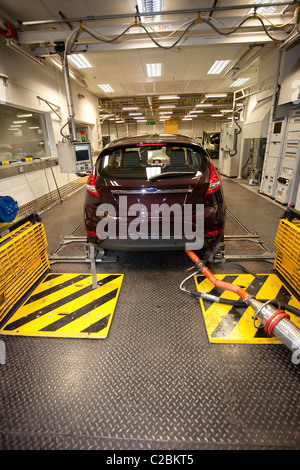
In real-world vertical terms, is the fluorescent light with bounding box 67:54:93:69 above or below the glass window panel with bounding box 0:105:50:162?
above

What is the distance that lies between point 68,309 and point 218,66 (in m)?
8.54

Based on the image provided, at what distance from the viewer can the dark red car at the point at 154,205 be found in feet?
7.18

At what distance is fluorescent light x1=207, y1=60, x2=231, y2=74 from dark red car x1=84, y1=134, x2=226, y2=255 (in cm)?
642

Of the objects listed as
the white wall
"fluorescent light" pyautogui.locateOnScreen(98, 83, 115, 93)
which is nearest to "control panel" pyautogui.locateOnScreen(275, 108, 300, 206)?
the white wall

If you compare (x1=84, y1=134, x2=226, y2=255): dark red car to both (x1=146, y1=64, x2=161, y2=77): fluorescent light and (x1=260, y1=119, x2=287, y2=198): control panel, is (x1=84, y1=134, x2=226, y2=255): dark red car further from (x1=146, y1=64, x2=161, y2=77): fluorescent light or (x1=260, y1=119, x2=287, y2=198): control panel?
(x1=146, y1=64, x2=161, y2=77): fluorescent light

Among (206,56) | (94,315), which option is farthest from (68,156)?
(206,56)

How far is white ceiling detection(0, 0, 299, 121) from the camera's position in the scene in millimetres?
3930

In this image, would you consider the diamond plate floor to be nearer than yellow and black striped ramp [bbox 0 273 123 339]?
Yes

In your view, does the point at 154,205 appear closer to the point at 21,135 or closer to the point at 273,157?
the point at 21,135

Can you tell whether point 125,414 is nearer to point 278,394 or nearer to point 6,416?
point 6,416

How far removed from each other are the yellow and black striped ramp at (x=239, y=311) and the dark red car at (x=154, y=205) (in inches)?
20.0

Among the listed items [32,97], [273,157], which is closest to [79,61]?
[32,97]

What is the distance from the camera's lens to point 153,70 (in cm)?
742
